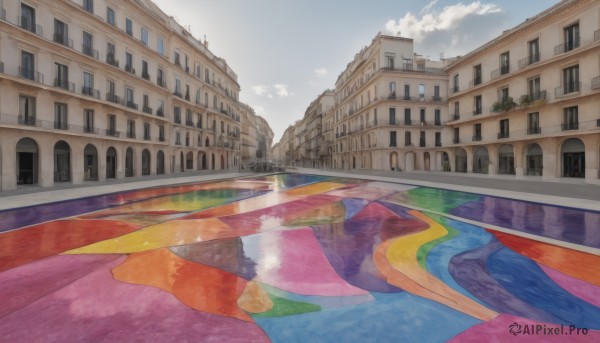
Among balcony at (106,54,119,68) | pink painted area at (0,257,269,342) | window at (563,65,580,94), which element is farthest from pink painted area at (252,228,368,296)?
window at (563,65,580,94)

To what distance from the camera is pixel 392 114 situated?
40031mm

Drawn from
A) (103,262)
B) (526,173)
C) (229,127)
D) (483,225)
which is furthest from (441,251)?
(229,127)

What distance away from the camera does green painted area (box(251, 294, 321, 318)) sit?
139 inches

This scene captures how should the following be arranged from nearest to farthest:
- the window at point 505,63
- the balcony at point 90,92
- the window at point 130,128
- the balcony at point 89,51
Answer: the balcony at point 89,51
the balcony at point 90,92
the window at point 505,63
the window at point 130,128

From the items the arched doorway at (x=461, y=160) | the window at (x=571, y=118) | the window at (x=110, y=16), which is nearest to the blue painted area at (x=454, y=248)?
the window at (x=571, y=118)

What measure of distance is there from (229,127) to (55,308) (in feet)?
165

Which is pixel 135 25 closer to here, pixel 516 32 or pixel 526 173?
pixel 516 32

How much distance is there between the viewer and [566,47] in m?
22.2

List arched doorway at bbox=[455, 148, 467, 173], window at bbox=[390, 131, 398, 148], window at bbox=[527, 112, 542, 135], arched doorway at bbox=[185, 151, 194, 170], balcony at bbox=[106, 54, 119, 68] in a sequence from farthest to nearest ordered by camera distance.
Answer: window at bbox=[390, 131, 398, 148]
arched doorway at bbox=[185, 151, 194, 170]
arched doorway at bbox=[455, 148, 467, 173]
balcony at bbox=[106, 54, 119, 68]
window at bbox=[527, 112, 542, 135]

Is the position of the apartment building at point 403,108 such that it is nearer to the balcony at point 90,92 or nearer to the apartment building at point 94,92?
the apartment building at point 94,92

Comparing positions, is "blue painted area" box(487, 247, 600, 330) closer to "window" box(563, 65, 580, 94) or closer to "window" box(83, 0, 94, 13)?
"window" box(563, 65, 580, 94)

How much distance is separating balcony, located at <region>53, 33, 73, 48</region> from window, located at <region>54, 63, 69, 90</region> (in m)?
1.70

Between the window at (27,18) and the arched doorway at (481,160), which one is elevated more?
the window at (27,18)

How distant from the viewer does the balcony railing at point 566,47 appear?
71.2 feet
